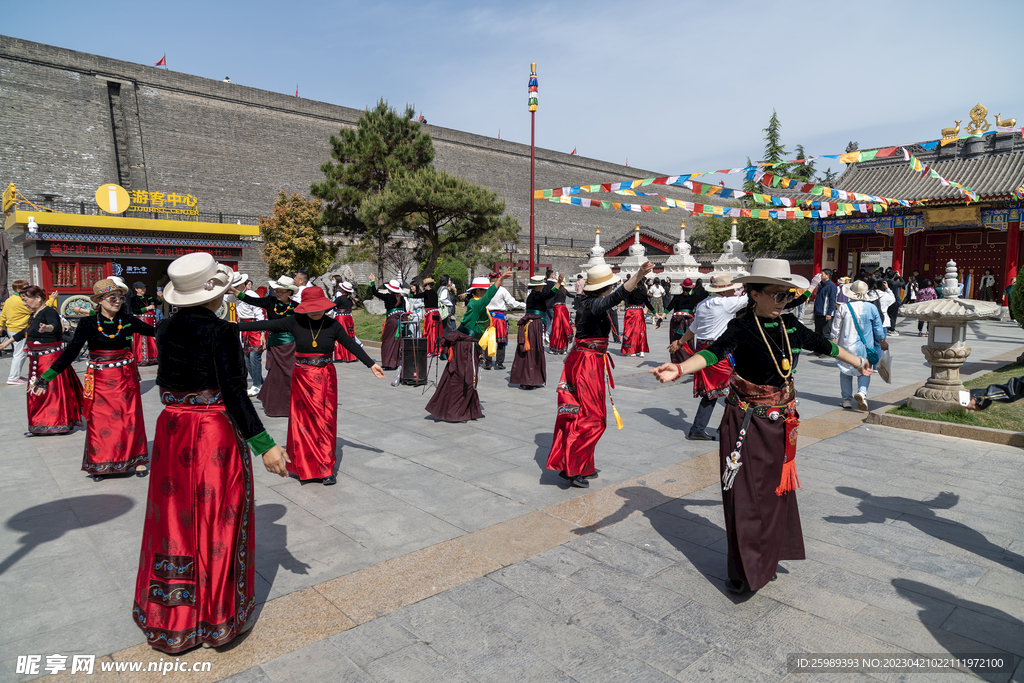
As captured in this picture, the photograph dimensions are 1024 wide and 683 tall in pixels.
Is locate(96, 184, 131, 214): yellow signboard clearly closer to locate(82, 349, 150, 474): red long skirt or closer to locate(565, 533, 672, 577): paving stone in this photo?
locate(82, 349, 150, 474): red long skirt

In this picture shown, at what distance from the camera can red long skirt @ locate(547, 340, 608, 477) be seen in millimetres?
4707

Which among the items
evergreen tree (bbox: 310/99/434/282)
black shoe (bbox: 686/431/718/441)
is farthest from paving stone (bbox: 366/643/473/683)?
evergreen tree (bbox: 310/99/434/282)

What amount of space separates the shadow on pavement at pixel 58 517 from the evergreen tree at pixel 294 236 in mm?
18434

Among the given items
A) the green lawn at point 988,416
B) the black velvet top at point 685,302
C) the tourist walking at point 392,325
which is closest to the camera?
the green lawn at point 988,416

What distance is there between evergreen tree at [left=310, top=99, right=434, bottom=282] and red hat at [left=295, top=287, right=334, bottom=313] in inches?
677

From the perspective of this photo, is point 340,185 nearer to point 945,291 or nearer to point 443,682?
point 945,291

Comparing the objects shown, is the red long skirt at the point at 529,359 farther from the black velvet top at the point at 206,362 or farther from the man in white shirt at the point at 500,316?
the black velvet top at the point at 206,362

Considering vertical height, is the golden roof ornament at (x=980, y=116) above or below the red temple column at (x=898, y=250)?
above

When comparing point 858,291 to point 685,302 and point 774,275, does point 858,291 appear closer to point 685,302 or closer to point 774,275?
point 685,302

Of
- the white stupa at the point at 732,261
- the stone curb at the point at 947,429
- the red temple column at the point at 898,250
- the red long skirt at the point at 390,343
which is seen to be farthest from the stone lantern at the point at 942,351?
the red temple column at the point at 898,250

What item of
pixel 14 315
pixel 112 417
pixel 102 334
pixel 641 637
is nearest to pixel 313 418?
pixel 112 417

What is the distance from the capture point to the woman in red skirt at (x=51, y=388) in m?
6.38

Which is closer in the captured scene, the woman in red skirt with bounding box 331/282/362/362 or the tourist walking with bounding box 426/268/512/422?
the tourist walking with bounding box 426/268/512/422

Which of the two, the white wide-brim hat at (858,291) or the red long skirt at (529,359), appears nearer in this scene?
the white wide-brim hat at (858,291)
